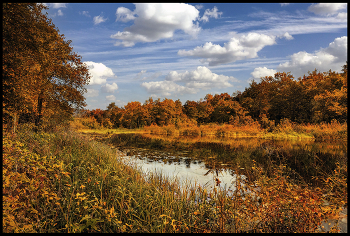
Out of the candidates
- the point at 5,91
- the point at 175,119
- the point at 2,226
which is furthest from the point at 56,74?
the point at 175,119

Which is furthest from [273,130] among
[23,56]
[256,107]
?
[23,56]

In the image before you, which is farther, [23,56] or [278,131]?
[278,131]

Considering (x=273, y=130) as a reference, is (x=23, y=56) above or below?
above

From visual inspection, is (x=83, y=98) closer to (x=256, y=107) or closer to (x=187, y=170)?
(x=187, y=170)

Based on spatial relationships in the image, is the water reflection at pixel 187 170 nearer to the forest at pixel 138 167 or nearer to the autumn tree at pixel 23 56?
the forest at pixel 138 167

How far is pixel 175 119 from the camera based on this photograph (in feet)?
130

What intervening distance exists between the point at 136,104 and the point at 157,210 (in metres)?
42.0

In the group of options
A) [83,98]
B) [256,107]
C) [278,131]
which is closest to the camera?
[83,98]

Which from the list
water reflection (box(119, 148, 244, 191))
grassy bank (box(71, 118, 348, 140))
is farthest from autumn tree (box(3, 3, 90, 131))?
grassy bank (box(71, 118, 348, 140))

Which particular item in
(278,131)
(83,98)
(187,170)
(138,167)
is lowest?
(187,170)

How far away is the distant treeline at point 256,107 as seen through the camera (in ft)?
90.1

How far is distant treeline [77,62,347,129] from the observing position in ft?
90.1

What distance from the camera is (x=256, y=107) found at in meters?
34.3

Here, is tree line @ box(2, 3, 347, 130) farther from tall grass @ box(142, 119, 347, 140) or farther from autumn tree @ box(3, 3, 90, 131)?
tall grass @ box(142, 119, 347, 140)
